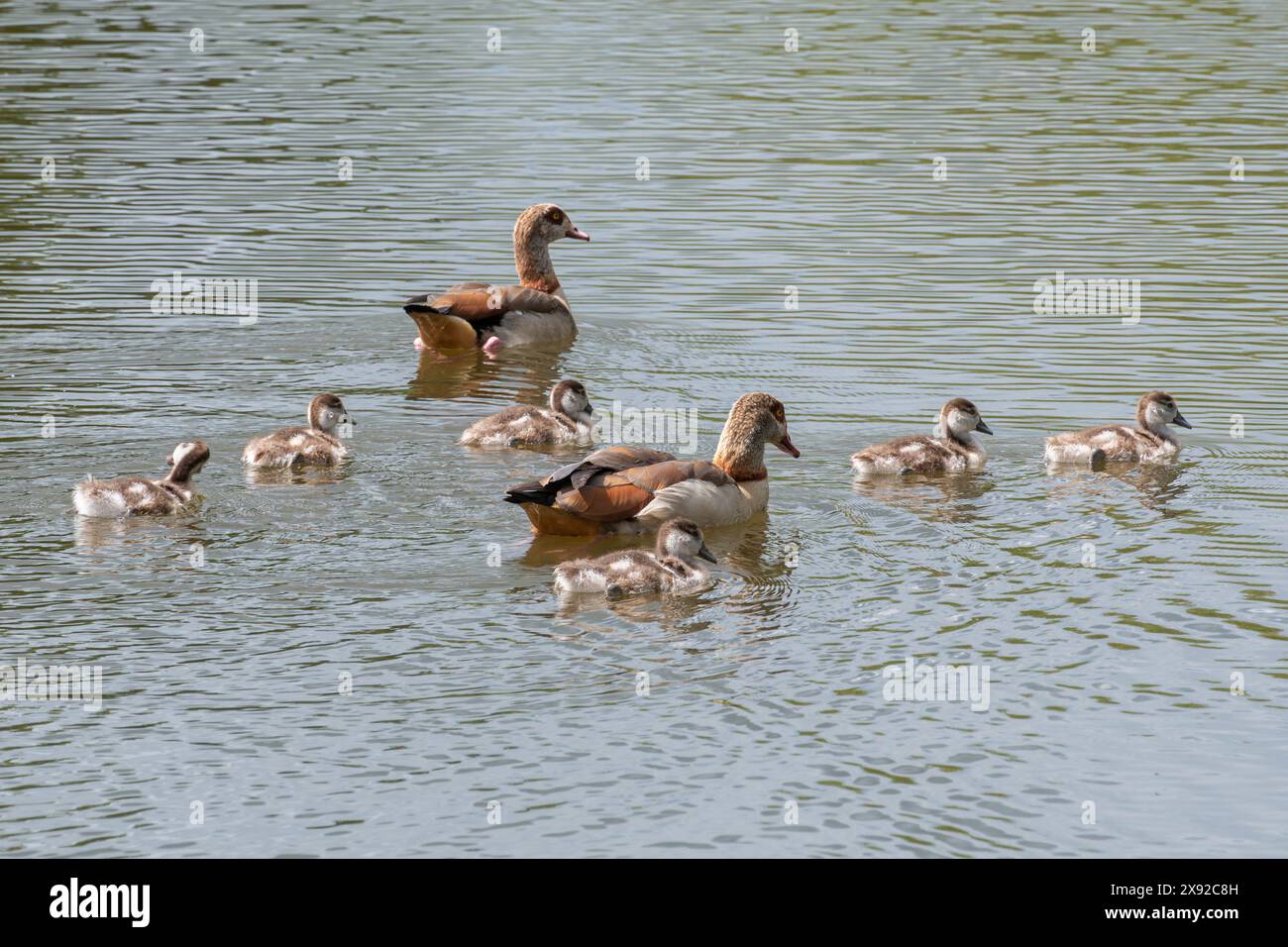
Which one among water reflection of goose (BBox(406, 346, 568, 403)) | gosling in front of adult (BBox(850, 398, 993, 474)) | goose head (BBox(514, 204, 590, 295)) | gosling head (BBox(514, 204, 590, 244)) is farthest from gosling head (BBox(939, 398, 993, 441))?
gosling head (BBox(514, 204, 590, 244))

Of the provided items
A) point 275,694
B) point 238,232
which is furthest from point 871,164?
point 275,694

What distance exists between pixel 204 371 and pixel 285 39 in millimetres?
20045

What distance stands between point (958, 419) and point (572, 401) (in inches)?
119

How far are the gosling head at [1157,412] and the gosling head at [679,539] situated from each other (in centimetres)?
445

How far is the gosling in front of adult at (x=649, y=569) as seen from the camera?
36.4ft

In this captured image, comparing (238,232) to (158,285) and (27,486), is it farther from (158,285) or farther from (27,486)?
(27,486)

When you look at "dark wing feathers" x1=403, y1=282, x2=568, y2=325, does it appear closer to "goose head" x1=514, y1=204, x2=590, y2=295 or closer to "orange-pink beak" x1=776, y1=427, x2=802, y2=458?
"goose head" x1=514, y1=204, x2=590, y2=295

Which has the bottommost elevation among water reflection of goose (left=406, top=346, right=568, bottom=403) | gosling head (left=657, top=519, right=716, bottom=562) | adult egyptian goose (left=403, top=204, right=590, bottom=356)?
gosling head (left=657, top=519, right=716, bottom=562)

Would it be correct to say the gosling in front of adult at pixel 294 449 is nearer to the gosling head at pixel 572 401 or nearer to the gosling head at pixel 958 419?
the gosling head at pixel 572 401

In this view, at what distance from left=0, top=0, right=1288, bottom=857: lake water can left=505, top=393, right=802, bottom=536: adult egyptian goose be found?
20 centimetres

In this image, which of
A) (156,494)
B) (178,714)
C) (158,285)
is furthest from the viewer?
(158,285)

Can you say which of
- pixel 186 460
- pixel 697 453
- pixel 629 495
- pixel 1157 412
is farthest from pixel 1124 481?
pixel 186 460

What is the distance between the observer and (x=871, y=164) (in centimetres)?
2547

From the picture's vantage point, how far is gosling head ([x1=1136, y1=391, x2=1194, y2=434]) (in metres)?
14.2
